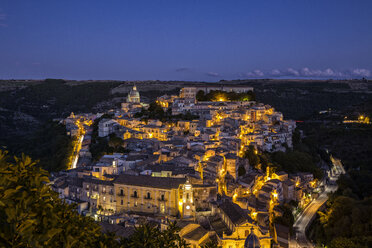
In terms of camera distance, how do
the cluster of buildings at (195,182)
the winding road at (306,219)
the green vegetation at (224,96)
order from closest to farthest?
the cluster of buildings at (195,182), the winding road at (306,219), the green vegetation at (224,96)

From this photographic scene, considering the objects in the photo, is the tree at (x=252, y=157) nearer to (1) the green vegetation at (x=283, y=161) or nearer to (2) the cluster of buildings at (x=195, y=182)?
(1) the green vegetation at (x=283, y=161)

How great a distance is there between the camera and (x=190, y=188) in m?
22.7

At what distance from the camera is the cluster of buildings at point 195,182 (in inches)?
885

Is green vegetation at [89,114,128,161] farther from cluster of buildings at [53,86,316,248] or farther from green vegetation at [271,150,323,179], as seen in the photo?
green vegetation at [271,150,323,179]

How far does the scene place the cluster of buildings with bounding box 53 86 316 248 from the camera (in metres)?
22.5

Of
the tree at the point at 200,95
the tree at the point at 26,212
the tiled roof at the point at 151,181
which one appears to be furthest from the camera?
the tree at the point at 200,95

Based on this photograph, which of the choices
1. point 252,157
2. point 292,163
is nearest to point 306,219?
point 252,157

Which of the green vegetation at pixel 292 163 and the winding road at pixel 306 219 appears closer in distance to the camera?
the winding road at pixel 306 219

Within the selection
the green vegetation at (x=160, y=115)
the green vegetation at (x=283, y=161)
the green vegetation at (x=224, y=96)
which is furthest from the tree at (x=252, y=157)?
the green vegetation at (x=224, y=96)

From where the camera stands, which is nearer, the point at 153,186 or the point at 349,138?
the point at 153,186

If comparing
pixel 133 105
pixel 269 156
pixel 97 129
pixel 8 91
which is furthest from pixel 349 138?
pixel 8 91

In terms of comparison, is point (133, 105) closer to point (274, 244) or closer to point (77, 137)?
point (77, 137)

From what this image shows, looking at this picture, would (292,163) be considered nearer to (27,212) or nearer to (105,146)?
(105,146)

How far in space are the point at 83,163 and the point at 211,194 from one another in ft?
64.9
